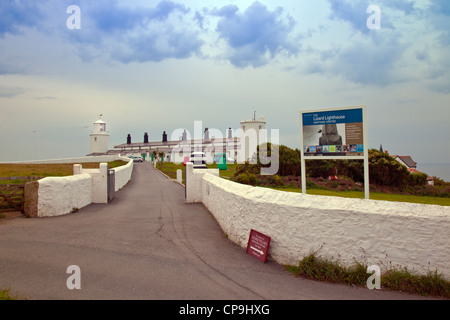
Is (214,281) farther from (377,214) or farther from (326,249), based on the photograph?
(377,214)

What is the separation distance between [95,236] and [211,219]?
397cm

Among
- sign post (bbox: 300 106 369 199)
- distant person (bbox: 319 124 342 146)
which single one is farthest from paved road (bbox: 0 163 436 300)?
distant person (bbox: 319 124 342 146)

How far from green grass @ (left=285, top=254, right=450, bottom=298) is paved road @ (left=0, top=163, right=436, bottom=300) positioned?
0.18 m

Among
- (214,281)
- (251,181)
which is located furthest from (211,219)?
(251,181)

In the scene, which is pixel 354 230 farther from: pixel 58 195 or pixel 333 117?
pixel 58 195

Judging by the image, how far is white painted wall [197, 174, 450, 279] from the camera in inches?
209

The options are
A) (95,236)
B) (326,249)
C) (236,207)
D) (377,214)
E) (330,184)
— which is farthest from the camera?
(330,184)

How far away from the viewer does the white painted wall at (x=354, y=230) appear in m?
5.32

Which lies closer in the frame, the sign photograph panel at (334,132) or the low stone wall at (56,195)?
the sign photograph panel at (334,132)

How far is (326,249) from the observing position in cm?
602

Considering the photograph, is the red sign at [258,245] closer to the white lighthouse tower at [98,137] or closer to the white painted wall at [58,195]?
the white painted wall at [58,195]

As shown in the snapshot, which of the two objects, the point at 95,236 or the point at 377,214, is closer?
the point at 377,214

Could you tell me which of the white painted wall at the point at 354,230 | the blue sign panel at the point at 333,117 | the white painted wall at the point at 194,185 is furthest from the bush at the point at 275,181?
the white painted wall at the point at 354,230

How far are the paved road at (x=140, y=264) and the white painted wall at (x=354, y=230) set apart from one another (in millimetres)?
554
